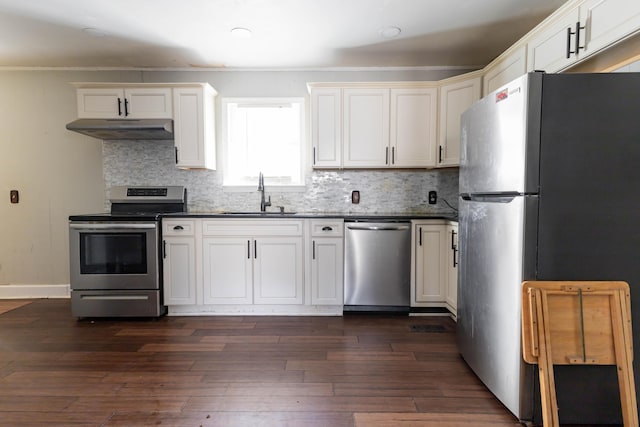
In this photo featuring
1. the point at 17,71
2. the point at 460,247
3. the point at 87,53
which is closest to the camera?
the point at 460,247

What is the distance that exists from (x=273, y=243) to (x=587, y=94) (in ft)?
7.56

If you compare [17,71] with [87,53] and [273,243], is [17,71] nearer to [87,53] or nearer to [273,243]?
[87,53]

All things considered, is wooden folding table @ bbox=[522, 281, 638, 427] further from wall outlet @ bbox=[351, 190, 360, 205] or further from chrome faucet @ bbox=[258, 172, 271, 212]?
chrome faucet @ bbox=[258, 172, 271, 212]

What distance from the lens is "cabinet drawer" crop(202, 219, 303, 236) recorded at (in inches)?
113

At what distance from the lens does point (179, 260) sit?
2883 mm

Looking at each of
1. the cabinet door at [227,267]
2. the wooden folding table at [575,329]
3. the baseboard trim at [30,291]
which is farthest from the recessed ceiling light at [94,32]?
the wooden folding table at [575,329]

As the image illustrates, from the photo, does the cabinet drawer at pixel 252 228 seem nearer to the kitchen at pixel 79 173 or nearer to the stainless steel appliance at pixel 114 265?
the stainless steel appliance at pixel 114 265

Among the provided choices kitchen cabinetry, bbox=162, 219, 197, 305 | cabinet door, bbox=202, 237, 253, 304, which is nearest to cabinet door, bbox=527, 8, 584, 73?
cabinet door, bbox=202, 237, 253, 304

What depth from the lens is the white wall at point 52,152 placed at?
3.37m

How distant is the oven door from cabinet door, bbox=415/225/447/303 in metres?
2.31

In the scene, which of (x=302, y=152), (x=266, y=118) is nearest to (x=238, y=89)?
(x=266, y=118)

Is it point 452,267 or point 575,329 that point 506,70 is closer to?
point 452,267

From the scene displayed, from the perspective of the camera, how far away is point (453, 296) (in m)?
2.76

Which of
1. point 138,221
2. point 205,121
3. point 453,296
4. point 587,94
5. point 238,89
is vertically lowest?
point 453,296
